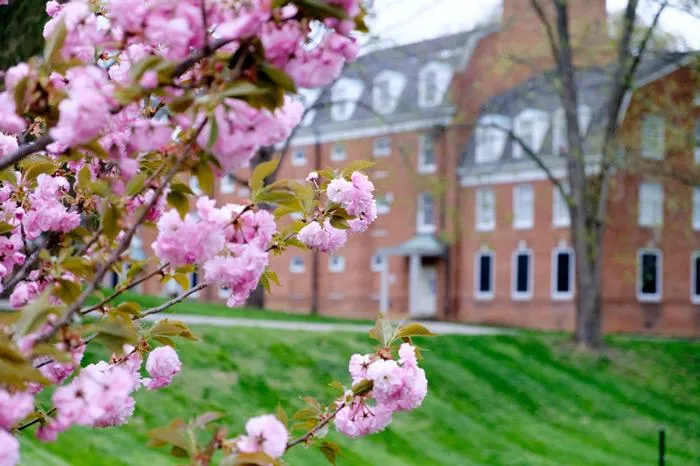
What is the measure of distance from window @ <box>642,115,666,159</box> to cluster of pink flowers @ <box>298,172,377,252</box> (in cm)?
2205

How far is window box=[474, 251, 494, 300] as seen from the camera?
113 ft

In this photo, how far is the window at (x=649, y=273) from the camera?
32.4m

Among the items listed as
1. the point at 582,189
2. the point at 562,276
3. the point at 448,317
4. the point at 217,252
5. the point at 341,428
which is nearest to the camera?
the point at 217,252

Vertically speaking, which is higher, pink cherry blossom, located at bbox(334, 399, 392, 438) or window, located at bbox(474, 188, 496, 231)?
window, located at bbox(474, 188, 496, 231)

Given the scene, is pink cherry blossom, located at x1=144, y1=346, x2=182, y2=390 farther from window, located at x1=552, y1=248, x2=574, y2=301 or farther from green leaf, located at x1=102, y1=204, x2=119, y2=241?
window, located at x1=552, y1=248, x2=574, y2=301

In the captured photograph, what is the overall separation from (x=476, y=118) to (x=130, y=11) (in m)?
33.2

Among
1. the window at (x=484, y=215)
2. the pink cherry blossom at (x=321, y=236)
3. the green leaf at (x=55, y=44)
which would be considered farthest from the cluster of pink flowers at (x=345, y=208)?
the window at (x=484, y=215)

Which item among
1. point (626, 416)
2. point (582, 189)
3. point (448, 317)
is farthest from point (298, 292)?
point (626, 416)

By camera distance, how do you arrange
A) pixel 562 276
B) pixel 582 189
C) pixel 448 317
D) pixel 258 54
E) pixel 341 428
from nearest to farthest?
pixel 258 54, pixel 341 428, pixel 582 189, pixel 562 276, pixel 448 317

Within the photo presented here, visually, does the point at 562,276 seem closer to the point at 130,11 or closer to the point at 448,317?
the point at 448,317

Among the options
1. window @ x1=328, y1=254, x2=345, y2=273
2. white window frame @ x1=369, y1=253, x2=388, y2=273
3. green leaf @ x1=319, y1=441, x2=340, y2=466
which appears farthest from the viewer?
window @ x1=328, y1=254, x2=345, y2=273

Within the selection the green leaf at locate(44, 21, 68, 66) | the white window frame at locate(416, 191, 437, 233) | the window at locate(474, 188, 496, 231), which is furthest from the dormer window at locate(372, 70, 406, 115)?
the green leaf at locate(44, 21, 68, 66)

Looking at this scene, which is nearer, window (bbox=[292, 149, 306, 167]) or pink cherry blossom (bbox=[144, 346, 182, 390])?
pink cherry blossom (bbox=[144, 346, 182, 390])

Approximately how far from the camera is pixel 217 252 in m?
2.53
